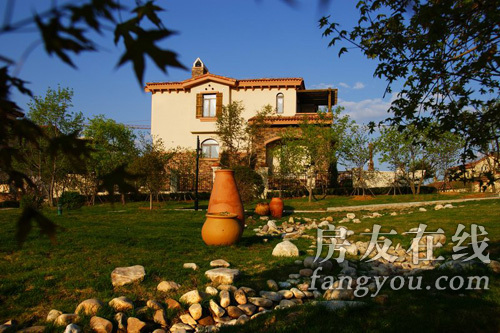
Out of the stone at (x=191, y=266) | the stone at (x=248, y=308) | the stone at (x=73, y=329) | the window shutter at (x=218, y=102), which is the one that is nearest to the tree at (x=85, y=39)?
the stone at (x=73, y=329)

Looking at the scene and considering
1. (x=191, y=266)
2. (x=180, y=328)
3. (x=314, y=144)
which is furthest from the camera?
(x=314, y=144)

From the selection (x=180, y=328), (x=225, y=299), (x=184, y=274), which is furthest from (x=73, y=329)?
(x=184, y=274)

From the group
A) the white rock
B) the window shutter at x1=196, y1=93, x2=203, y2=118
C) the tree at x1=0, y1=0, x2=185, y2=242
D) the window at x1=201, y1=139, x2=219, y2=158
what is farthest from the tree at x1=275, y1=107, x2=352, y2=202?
the tree at x1=0, y1=0, x2=185, y2=242

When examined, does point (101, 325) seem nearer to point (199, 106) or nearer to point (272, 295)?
point (272, 295)

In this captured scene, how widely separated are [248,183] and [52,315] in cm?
1537

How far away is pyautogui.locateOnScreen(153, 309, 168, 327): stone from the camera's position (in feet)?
12.8

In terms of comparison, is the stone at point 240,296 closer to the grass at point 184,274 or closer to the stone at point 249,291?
the stone at point 249,291

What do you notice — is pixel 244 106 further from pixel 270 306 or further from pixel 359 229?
pixel 270 306

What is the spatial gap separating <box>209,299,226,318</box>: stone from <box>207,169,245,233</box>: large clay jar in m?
3.80

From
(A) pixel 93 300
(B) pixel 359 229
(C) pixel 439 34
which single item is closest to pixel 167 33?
(C) pixel 439 34

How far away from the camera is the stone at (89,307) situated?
396cm

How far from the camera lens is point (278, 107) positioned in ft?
84.1

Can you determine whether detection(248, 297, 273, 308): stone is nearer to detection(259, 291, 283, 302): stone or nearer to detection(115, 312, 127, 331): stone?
detection(259, 291, 283, 302): stone

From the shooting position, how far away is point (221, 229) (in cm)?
764
